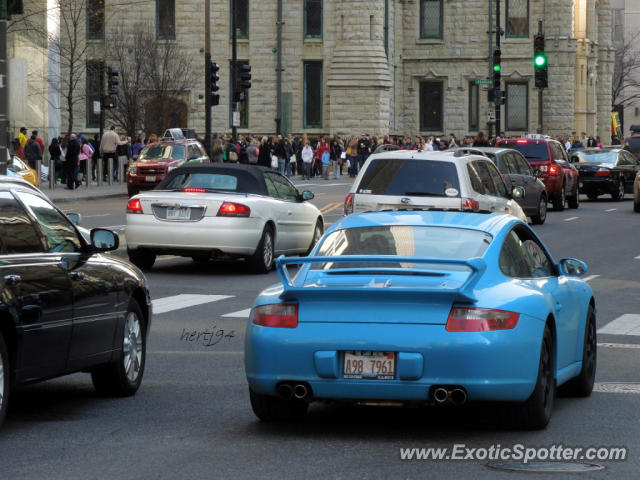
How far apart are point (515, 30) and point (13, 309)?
72.9 m

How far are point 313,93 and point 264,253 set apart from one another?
2063 inches

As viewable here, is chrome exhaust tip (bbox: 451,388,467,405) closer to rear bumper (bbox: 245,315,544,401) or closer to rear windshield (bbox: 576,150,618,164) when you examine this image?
rear bumper (bbox: 245,315,544,401)

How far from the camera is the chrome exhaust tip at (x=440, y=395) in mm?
8227

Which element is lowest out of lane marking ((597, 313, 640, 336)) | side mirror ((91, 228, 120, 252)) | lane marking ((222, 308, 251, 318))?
lane marking ((597, 313, 640, 336))

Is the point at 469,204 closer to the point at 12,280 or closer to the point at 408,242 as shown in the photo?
the point at 408,242

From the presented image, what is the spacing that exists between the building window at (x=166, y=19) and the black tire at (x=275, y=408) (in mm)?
65300

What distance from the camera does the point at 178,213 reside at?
66.9 feet

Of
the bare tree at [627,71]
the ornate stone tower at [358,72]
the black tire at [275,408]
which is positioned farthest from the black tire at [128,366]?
the bare tree at [627,71]

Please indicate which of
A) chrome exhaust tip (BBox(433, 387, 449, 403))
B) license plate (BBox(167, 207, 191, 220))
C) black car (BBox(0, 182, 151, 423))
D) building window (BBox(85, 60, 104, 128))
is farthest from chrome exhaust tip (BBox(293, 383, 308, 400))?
building window (BBox(85, 60, 104, 128))

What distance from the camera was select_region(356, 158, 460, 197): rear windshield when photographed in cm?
2147

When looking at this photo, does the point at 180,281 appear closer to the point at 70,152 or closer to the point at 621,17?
the point at 70,152

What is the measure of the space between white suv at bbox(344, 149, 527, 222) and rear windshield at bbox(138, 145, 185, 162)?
22084 mm

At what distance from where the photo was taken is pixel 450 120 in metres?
79.5

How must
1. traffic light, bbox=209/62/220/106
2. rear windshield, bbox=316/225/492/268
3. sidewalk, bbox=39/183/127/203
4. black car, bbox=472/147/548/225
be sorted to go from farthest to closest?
Result: traffic light, bbox=209/62/220/106, sidewalk, bbox=39/183/127/203, black car, bbox=472/147/548/225, rear windshield, bbox=316/225/492/268
